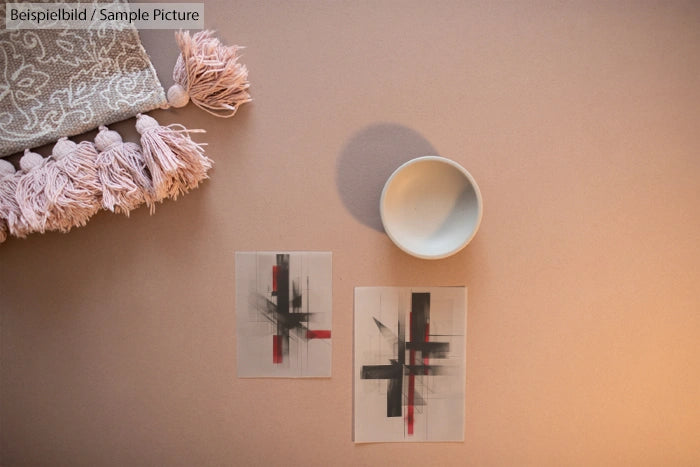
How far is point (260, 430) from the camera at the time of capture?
0.97 meters

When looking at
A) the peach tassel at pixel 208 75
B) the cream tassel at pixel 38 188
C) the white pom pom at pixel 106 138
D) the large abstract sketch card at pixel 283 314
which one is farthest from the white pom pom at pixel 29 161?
the large abstract sketch card at pixel 283 314

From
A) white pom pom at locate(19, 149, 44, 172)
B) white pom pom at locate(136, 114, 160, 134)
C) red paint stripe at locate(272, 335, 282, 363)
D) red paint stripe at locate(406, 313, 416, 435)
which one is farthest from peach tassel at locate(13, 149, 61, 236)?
red paint stripe at locate(406, 313, 416, 435)

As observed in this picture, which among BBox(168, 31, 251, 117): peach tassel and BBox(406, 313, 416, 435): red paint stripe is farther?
BBox(406, 313, 416, 435): red paint stripe

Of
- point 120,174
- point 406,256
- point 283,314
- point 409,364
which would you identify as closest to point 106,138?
point 120,174

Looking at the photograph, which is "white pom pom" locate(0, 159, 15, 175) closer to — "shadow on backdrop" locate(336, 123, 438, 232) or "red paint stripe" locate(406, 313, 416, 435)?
"shadow on backdrop" locate(336, 123, 438, 232)

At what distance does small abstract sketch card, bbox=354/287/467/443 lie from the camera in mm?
957

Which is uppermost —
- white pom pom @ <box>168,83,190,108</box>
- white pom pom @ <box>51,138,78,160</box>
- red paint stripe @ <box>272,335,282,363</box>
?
white pom pom @ <box>168,83,190,108</box>

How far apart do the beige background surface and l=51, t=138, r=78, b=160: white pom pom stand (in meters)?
0.14

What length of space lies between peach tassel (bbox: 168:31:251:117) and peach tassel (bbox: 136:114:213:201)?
65mm

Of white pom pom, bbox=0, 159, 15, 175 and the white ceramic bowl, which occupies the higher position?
white pom pom, bbox=0, 159, 15, 175

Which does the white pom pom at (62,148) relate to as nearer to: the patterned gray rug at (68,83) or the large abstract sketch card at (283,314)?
the patterned gray rug at (68,83)

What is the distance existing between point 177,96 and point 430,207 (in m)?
0.55

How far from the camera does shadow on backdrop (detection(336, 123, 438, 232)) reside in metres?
0.93

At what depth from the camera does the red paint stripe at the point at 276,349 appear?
96 cm
